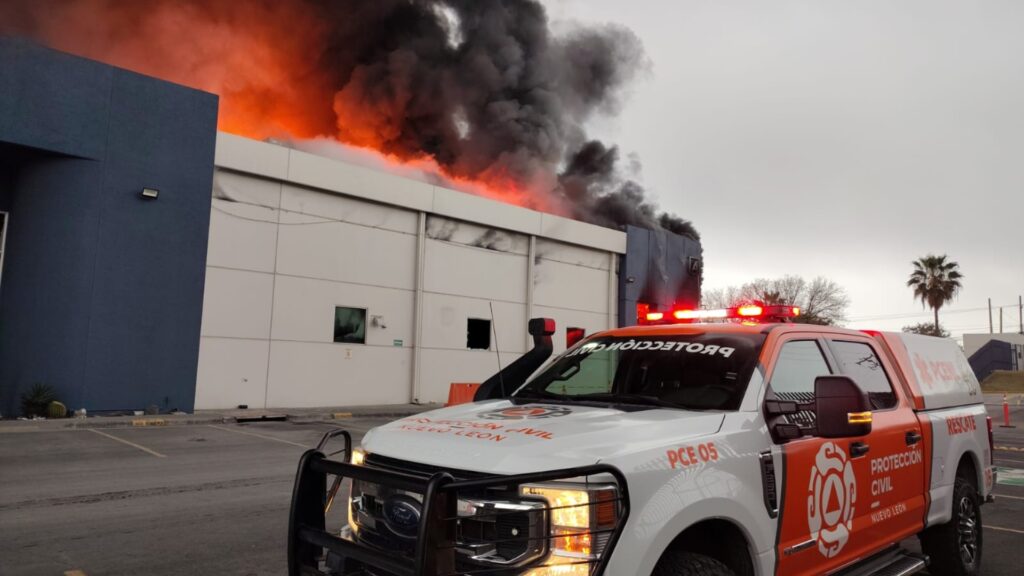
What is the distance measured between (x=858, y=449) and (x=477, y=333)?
20.9 metres

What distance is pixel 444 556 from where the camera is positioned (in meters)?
2.32

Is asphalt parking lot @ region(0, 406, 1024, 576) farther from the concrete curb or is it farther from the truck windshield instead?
the truck windshield

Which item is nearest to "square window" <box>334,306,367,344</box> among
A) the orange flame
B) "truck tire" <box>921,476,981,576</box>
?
the orange flame

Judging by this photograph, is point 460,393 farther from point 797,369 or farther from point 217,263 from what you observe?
point 797,369

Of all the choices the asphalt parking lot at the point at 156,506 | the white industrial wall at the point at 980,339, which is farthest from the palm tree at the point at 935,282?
the asphalt parking lot at the point at 156,506

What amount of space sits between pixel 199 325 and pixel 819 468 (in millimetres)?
16742

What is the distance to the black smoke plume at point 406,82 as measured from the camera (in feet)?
109

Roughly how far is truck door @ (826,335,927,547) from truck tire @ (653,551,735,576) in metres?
1.44

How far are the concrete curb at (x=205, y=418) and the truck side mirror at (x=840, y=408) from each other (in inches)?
481

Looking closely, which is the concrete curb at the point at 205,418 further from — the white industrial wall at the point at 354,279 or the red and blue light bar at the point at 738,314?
the red and blue light bar at the point at 738,314

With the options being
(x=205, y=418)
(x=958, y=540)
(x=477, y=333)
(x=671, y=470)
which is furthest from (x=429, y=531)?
(x=477, y=333)

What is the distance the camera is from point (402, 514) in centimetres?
275

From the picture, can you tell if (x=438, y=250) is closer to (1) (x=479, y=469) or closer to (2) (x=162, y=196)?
(2) (x=162, y=196)

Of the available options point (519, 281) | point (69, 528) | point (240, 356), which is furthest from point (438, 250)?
point (69, 528)
